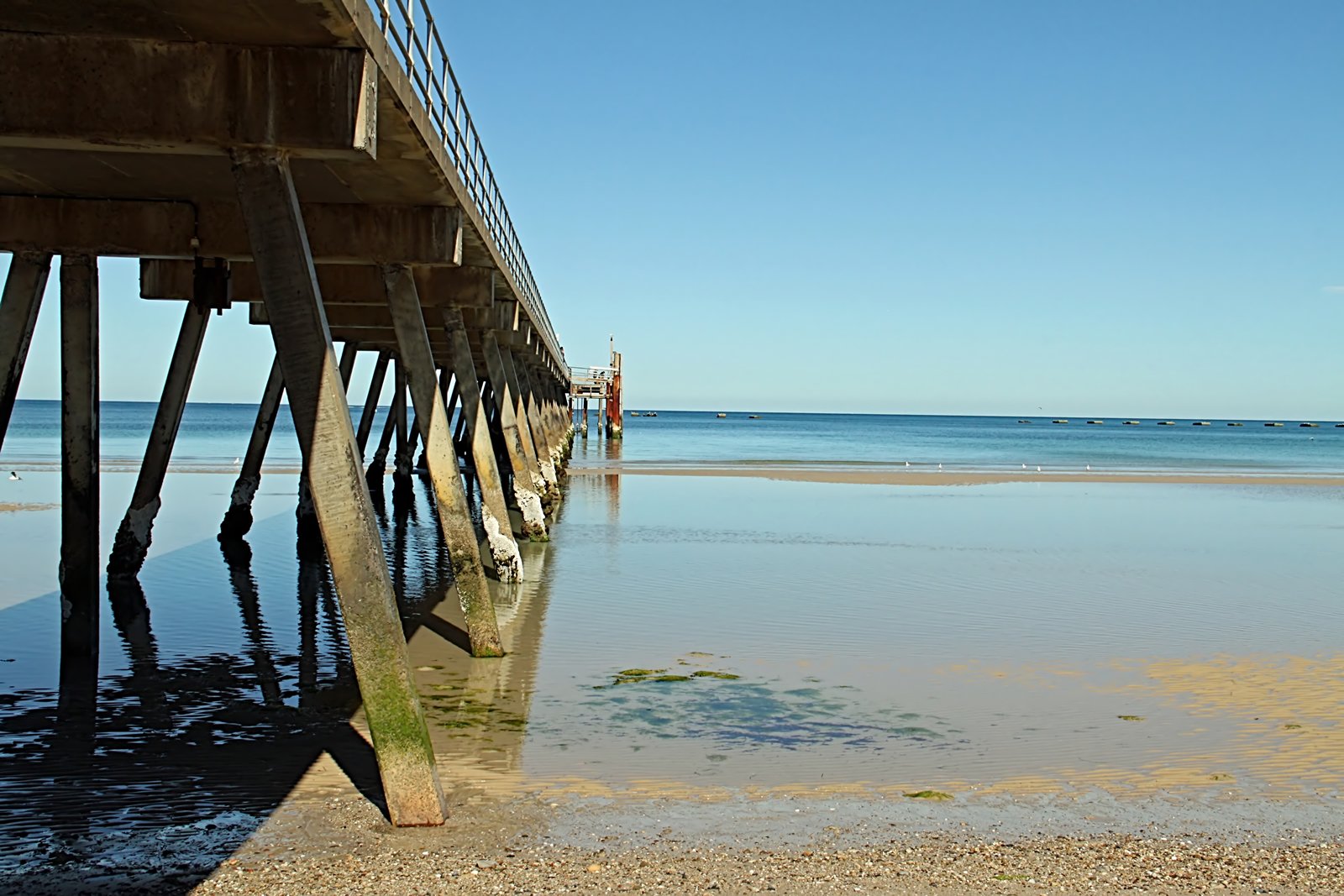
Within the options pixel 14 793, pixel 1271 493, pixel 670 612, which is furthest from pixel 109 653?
pixel 1271 493

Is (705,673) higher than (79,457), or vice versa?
(79,457)

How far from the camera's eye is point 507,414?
1988 cm

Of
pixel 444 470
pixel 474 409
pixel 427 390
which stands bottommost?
pixel 444 470

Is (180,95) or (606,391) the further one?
(606,391)

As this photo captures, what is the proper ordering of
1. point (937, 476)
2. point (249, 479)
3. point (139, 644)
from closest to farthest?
point (139, 644) < point (249, 479) < point (937, 476)

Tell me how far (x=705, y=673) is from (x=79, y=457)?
17.4 ft

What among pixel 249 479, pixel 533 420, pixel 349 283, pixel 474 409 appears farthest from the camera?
pixel 533 420

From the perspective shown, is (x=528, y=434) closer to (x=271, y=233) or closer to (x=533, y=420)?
(x=533, y=420)

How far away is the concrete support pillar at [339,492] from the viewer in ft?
21.1

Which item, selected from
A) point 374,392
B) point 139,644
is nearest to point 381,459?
point 374,392

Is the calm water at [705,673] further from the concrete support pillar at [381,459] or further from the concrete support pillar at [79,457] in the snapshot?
the concrete support pillar at [381,459]

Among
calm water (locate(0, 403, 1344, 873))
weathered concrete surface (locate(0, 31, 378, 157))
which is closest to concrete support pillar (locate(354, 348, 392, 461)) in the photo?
calm water (locate(0, 403, 1344, 873))

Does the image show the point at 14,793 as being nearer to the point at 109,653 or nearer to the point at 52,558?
the point at 109,653

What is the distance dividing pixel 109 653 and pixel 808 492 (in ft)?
77.4
